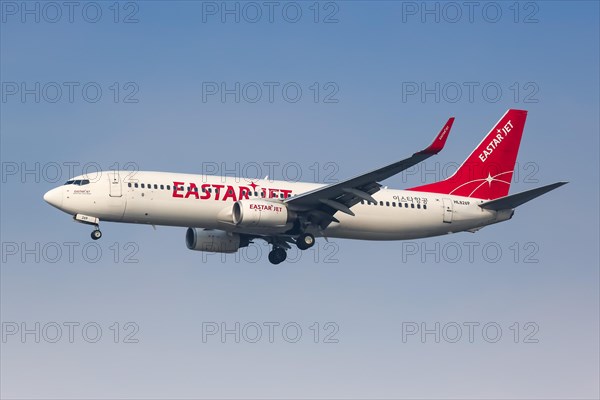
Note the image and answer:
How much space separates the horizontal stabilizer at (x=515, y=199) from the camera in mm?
59531

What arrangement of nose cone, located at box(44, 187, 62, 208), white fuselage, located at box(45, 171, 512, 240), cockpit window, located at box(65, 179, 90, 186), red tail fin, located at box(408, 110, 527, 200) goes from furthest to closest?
red tail fin, located at box(408, 110, 527, 200) < cockpit window, located at box(65, 179, 90, 186) < nose cone, located at box(44, 187, 62, 208) < white fuselage, located at box(45, 171, 512, 240)

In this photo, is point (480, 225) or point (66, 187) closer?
point (66, 187)

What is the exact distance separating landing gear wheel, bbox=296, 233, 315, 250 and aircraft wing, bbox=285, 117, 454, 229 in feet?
2.57

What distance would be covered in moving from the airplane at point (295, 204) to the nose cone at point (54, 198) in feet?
0.16

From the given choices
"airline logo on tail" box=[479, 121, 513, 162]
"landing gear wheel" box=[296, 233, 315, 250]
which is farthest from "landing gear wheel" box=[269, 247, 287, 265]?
"airline logo on tail" box=[479, 121, 513, 162]

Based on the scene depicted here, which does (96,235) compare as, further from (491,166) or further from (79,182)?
(491,166)

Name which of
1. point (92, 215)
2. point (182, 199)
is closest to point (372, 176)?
point (182, 199)

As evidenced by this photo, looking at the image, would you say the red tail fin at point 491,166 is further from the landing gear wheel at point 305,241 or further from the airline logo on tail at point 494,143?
the landing gear wheel at point 305,241

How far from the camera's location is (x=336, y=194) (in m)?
60.6

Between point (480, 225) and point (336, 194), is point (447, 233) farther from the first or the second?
point (336, 194)

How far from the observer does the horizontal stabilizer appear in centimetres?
5953

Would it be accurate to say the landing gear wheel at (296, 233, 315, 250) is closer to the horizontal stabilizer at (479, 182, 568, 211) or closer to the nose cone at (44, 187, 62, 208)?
the horizontal stabilizer at (479, 182, 568, 211)

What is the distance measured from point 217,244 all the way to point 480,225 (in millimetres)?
14115

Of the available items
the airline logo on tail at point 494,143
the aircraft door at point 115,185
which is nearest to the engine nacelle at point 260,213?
the aircraft door at point 115,185
